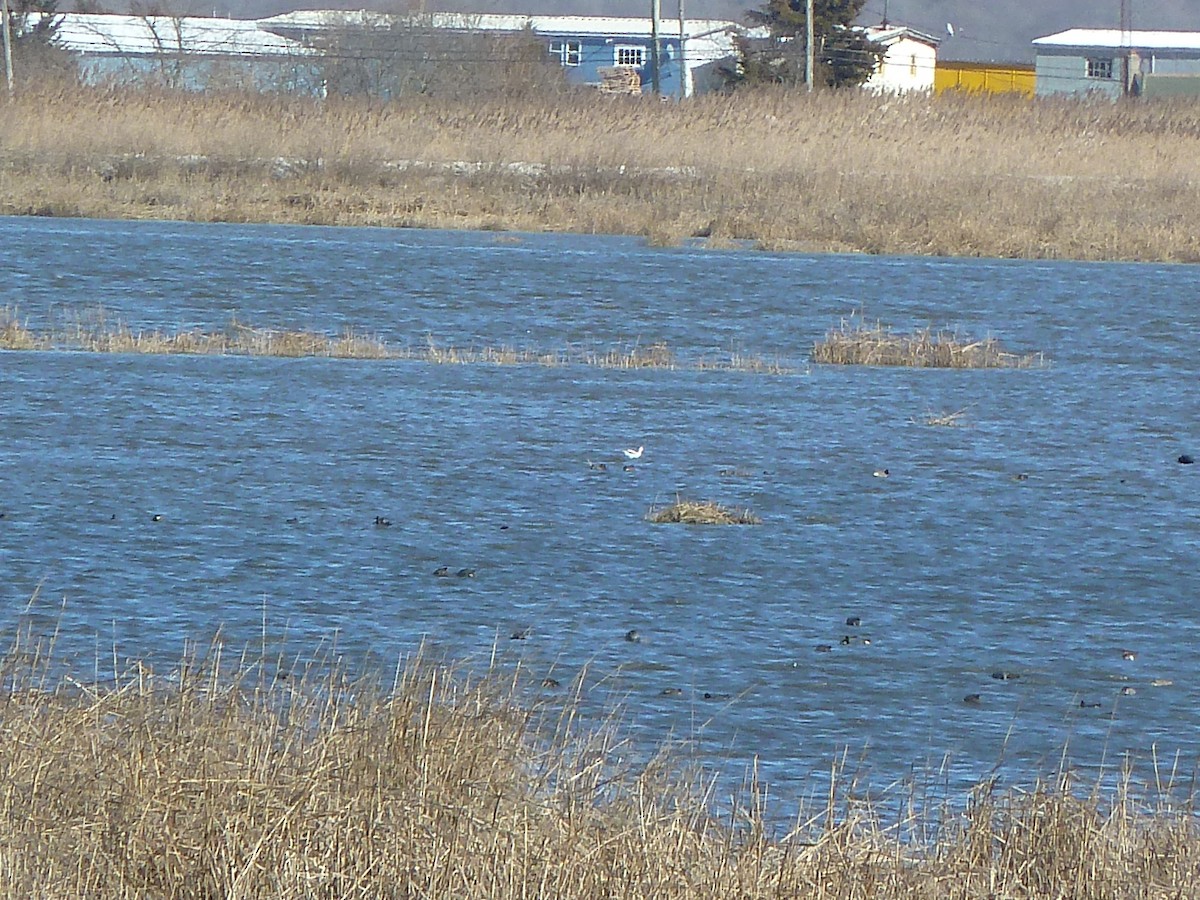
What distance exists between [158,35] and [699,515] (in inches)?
3345

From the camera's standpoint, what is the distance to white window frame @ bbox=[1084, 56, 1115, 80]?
114000mm

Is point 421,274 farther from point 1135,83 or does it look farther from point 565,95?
point 1135,83

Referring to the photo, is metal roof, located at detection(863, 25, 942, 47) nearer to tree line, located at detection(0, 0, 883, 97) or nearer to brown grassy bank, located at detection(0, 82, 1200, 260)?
tree line, located at detection(0, 0, 883, 97)

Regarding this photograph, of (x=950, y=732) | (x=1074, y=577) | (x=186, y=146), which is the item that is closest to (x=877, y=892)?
(x=950, y=732)

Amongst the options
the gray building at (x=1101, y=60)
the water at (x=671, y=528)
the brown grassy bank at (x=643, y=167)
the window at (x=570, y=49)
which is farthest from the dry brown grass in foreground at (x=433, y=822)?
the window at (x=570, y=49)

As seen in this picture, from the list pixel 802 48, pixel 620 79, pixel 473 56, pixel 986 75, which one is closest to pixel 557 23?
pixel 986 75

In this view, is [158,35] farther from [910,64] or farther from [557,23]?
[910,64]

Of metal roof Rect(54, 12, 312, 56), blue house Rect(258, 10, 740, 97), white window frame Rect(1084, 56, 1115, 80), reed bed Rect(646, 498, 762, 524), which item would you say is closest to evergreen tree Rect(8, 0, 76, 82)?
metal roof Rect(54, 12, 312, 56)

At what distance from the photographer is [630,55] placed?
115 metres

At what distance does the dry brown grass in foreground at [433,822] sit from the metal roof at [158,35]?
79.3m

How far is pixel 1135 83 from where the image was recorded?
101 m

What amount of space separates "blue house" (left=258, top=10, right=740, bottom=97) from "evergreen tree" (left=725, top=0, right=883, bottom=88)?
18098 millimetres

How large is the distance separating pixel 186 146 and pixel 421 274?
12.5 metres

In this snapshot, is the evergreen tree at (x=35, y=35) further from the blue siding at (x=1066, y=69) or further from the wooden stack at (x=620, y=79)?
the blue siding at (x=1066, y=69)
